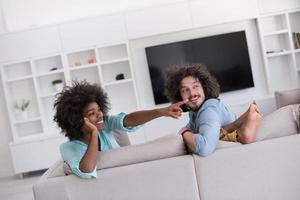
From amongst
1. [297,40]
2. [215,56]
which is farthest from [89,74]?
[297,40]

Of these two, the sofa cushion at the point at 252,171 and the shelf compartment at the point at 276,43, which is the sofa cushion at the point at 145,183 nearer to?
the sofa cushion at the point at 252,171

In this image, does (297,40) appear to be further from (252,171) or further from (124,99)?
(252,171)

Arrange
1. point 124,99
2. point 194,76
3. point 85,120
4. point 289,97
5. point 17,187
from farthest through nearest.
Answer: point 124,99 → point 17,187 → point 289,97 → point 194,76 → point 85,120

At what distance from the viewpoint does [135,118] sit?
2369mm

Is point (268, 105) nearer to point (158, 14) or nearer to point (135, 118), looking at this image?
point (158, 14)

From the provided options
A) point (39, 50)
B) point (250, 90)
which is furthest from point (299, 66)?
point (39, 50)

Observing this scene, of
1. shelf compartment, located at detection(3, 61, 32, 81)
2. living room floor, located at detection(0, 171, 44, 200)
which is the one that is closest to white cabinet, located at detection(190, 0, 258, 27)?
shelf compartment, located at detection(3, 61, 32, 81)

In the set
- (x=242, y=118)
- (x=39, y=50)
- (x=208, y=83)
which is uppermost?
(x=39, y=50)

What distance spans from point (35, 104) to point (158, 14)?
216cm

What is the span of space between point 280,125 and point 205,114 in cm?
36

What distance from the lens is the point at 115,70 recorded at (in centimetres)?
616

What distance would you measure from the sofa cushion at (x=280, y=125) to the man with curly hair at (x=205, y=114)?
0.04 m

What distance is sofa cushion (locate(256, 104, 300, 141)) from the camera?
2066mm

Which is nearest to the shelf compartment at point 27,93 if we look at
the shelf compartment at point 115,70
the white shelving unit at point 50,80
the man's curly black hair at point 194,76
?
the white shelving unit at point 50,80
